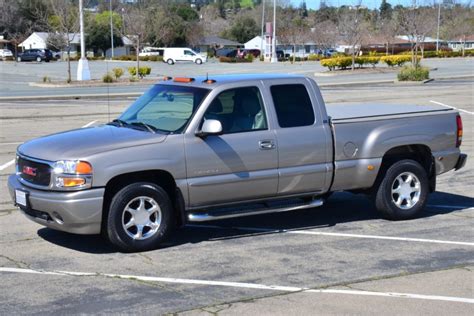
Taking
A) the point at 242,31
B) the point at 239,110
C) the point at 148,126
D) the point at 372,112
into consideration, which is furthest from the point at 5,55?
the point at 239,110

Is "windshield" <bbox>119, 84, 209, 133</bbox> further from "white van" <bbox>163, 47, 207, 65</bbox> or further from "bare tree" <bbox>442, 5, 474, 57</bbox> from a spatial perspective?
"bare tree" <bbox>442, 5, 474, 57</bbox>

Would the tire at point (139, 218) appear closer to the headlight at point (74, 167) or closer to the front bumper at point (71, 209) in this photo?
the front bumper at point (71, 209)

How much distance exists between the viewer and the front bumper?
7121 mm

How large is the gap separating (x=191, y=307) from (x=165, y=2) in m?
117

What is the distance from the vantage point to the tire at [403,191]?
898 centimetres

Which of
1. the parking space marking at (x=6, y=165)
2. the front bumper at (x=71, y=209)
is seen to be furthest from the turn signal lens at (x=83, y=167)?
the parking space marking at (x=6, y=165)

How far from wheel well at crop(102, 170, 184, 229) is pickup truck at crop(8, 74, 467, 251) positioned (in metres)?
0.01

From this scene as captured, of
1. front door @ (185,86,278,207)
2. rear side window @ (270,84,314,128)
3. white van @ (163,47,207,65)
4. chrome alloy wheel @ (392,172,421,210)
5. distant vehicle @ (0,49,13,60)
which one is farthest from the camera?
distant vehicle @ (0,49,13,60)

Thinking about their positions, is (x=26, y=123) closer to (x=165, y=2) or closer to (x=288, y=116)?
(x=288, y=116)

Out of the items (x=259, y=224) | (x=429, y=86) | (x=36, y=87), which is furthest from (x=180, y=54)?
(x=259, y=224)

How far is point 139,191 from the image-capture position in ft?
24.4

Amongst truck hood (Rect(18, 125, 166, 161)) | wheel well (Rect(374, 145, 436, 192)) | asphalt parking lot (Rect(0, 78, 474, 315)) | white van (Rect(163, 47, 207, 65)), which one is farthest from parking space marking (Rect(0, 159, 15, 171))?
white van (Rect(163, 47, 207, 65))

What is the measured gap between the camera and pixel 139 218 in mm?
7520

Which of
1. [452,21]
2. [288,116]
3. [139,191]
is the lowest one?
[139,191]
